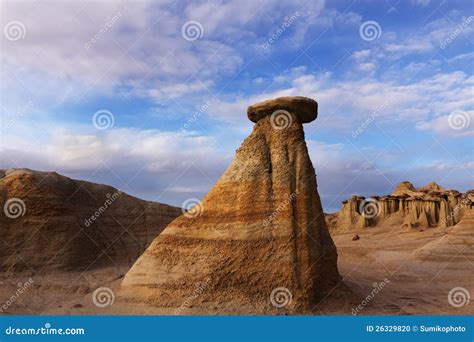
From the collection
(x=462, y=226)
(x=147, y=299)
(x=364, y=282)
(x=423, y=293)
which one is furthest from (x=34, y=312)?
(x=462, y=226)

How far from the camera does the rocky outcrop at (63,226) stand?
1939cm

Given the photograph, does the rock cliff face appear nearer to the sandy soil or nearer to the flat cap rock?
the sandy soil

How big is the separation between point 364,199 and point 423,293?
34.4m

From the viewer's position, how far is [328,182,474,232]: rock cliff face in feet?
137

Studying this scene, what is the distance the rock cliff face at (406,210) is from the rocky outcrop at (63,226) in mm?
28232

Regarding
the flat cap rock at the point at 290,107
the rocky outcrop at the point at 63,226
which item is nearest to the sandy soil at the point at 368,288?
the rocky outcrop at the point at 63,226

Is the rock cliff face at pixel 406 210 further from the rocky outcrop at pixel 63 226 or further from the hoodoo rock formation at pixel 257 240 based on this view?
the hoodoo rock formation at pixel 257 240

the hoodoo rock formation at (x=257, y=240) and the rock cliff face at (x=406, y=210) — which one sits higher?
the rock cliff face at (x=406, y=210)

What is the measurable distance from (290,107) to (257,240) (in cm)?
412

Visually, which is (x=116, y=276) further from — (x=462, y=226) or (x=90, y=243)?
(x=462, y=226)

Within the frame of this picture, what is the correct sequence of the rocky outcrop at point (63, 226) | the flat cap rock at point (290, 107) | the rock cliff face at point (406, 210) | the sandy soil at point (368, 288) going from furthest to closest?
1. the rock cliff face at point (406, 210)
2. the rocky outcrop at point (63, 226)
3. the flat cap rock at point (290, 107)
4. the sandy soil at point (368, 288)

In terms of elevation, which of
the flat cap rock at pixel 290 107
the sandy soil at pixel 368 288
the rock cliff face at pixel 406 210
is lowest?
the sandy soil at pixel 368 288

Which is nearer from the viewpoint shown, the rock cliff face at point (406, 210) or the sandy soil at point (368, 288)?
the sandy soil at point (368, 288)

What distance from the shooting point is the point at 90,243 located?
21.7 m
